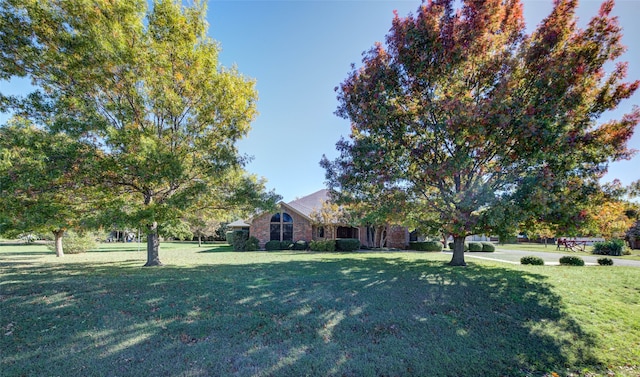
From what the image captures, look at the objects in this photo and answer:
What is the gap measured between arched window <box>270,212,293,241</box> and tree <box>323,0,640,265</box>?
14746 millimetres

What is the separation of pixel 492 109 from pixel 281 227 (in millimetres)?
19439

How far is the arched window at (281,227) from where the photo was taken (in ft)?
80.4

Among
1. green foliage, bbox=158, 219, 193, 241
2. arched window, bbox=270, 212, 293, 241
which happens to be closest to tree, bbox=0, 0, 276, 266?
green foliage, bbox=158, 219, 193, 241

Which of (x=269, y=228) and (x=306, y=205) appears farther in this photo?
(x=306, y=205)

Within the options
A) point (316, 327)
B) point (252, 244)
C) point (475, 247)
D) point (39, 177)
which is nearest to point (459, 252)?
point (316, 327)

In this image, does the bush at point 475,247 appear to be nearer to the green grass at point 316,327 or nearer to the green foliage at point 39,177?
the green grass at point 316,327

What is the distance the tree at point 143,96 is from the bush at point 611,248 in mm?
24353

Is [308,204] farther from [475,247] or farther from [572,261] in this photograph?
[572,261]

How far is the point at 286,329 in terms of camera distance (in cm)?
503

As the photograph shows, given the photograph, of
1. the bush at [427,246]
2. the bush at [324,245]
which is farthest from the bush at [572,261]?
the bush at [324,245]

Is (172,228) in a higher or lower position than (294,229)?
higher

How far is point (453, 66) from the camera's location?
9.27m

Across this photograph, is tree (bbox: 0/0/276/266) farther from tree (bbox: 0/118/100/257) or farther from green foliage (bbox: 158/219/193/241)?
tree (bbox: 0/118/100/257)

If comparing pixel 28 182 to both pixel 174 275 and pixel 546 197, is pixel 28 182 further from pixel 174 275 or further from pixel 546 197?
pixel 546 197
